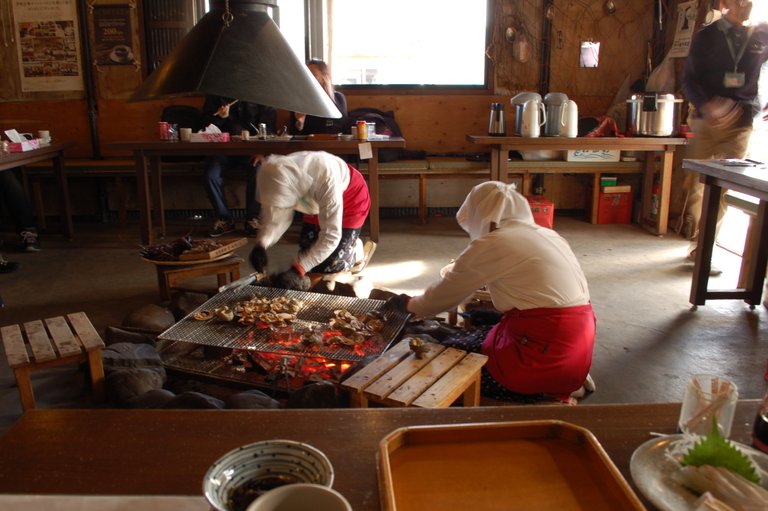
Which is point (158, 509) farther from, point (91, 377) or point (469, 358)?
point (91, 377)

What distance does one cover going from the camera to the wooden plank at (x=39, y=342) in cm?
262

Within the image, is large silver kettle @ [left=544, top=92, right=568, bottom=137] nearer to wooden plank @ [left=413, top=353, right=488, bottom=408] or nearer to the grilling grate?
the grilling grate

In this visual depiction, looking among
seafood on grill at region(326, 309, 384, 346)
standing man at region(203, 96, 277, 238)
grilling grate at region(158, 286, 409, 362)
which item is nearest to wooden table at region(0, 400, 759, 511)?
grilling grate at region(158, 286, 409, 362)

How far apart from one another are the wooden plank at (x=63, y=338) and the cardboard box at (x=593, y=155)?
5.19 m

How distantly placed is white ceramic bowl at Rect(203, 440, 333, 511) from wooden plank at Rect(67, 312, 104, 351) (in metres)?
2.03

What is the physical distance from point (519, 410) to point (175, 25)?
6.72 metres

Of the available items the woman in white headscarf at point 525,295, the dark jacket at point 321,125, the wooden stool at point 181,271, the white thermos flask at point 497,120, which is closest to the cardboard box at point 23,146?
the wooden stool at point 181,271

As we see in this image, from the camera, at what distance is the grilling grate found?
117 inches

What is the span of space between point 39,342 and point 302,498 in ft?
7.69

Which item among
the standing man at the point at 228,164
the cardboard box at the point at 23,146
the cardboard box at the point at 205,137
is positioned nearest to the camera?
the cardboard box at the point at 23,146

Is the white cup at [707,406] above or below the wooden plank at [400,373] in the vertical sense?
above

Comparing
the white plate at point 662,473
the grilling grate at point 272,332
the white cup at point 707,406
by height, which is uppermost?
the white cup at point 707,406

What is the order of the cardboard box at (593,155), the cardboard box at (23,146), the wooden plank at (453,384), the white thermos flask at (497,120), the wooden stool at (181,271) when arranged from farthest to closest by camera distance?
the cardboard box at (593,155)
the white thermos flask at (497,120)
the cardboard box at (23,146)
the wooden stool at (181,271)
the wooden plank at (453,384)

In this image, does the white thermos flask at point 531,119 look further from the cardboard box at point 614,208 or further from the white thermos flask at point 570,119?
the cardboard box at point 614,208
